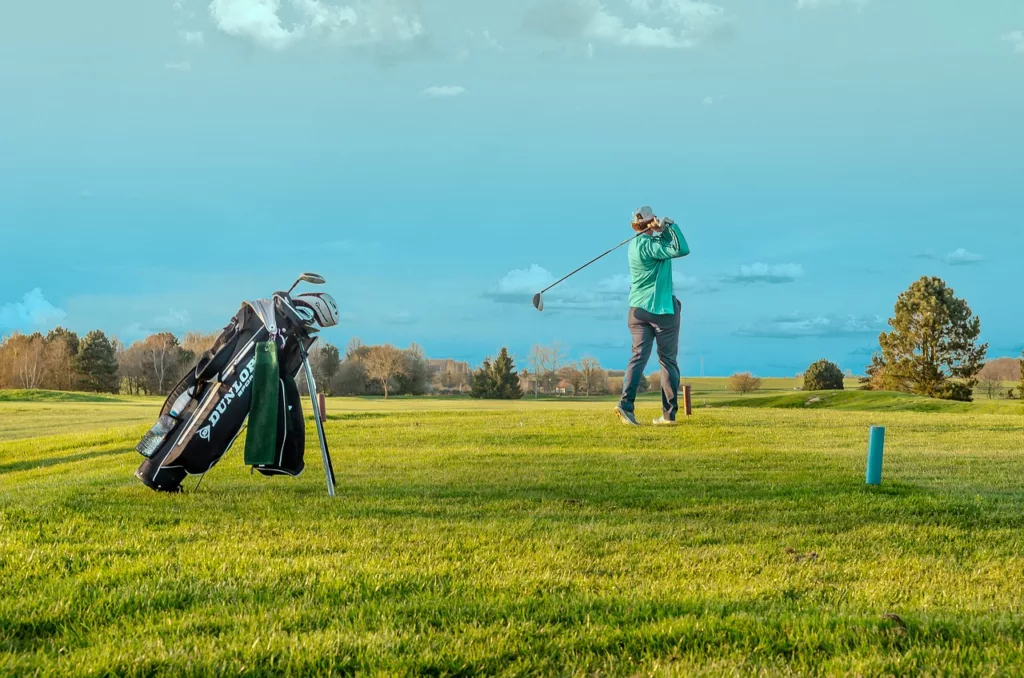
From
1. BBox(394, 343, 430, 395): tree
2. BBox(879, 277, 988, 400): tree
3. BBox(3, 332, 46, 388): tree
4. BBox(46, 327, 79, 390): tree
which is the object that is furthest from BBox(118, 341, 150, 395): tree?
BBox(879, 277, 988, 400): tree

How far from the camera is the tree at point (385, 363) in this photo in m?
68.7

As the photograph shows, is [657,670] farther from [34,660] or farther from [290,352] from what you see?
[290,352]

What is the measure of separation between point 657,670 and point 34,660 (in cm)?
251

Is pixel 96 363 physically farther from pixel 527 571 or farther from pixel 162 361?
pixel 527 571

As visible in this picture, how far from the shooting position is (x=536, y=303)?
15.4 meters

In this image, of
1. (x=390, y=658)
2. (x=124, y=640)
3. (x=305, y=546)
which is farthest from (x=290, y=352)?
(x=390, y=658)

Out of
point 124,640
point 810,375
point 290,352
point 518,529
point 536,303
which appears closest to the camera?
point 124,640

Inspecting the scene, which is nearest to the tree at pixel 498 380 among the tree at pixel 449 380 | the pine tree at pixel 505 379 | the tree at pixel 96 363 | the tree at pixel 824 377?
the pine tree at pixel 505 379

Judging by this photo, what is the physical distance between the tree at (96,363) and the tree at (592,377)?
1565 inches

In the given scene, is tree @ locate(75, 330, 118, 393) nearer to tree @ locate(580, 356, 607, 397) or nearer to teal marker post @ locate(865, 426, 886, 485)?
tree @ locate(580, 356, 607, 397)

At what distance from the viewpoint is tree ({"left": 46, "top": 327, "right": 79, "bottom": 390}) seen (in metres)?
65.8

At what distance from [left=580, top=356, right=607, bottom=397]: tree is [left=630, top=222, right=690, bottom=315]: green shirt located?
50.7 meters

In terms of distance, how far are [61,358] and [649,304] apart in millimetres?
65420

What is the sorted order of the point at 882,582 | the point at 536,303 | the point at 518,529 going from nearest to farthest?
the point at 882,582
the point at 518,529
the point at 536,303
